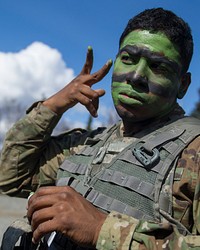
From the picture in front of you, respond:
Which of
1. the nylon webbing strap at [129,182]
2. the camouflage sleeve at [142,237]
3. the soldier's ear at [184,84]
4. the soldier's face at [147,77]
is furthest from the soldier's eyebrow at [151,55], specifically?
the camouflage sleeve at [142,237]

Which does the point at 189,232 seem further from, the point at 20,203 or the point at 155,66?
the point at 20,203

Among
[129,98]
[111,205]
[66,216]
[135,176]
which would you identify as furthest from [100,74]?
[66,216]

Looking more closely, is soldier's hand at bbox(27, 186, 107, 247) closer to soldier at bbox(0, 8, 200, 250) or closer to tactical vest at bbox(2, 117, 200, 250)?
soldier at bbox(0, 8, 200, 250)

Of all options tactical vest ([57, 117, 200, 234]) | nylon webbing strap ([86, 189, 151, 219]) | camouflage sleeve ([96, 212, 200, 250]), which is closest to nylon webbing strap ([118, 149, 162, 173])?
tactical vest ([57, 117, 200, 234])

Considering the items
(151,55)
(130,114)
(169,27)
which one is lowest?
(130,114)

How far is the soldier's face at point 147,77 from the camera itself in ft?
7.51

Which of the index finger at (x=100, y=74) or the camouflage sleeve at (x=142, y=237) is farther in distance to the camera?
the index finger at (x=100, y=74)

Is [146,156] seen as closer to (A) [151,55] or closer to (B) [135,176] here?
(B) [135,176]

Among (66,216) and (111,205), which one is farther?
(111,205)

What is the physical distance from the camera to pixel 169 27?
7.80ft

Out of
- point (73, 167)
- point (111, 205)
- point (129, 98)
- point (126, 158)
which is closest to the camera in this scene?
point (111, 205)

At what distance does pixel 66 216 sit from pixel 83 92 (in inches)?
40.5

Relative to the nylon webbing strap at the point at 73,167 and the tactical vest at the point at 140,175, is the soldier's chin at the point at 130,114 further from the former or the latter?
the nylon webbing strap at the point at 73,167

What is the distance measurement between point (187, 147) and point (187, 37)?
68 centimetres
